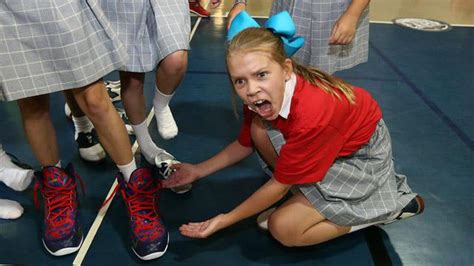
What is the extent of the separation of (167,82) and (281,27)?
1.75 feet

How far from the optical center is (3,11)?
1001mm

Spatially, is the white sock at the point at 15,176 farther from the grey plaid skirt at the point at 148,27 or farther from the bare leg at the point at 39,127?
the grey plaid skirt at the point at 148,27

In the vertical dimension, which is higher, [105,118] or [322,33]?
[322,33]

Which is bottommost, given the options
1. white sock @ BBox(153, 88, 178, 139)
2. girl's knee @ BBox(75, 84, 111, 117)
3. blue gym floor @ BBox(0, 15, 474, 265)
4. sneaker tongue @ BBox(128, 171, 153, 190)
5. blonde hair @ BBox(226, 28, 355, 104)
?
blue gym floor @ BBox(0, 15, 474, 265)

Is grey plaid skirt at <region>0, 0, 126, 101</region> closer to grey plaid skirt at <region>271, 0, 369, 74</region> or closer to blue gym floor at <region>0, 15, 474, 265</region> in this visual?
blue gym floor at <region>0, 15, 474, 265</region>

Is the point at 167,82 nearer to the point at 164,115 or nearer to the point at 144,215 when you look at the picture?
the point at 164,115

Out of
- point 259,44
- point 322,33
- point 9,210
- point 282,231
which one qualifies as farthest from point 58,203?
point 322,33

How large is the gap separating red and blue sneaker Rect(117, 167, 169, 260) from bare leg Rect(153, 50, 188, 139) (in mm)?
272

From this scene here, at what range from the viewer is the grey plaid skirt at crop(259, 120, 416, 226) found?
1.19 metres

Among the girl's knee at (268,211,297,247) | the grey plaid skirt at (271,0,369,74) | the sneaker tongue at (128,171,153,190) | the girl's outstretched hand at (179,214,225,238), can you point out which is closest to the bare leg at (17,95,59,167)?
the sneaker tongue at (128,171,153,190)

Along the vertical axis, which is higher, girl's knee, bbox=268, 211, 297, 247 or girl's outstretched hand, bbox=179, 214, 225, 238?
girl's outstretched hand, bbox=179, 214, 225, 238

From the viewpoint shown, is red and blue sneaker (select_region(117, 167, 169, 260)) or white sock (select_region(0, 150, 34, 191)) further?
white sock (select_region(0, 150, 34, 191))

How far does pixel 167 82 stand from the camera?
4.73ft

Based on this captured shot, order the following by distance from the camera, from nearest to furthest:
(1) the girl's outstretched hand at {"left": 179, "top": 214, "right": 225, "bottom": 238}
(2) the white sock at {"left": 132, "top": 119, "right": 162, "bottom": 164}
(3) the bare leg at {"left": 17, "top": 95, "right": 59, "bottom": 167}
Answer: (1) the girl's outstretched hand at {"left": 179, "top": 214, "right": 225, "bottom": 238}
(3) the bare leg at {"left": 17, "top": 95, "right": 59, "bottom": 167}
(2) the white sock at {"left": 132, "top": 119, "right": 162, "bottom": 164}
